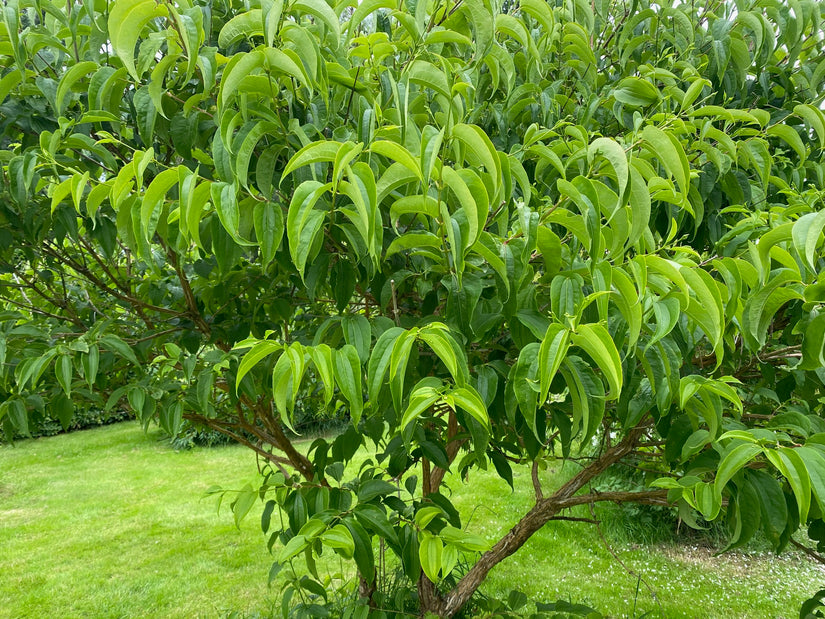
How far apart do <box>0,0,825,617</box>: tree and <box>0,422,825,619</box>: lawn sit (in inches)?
71.0

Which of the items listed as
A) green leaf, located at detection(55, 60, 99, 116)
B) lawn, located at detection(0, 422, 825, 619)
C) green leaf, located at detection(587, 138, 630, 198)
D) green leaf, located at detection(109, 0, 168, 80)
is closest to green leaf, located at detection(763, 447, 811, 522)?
green leaf, located at detection(587, 138, 630, 198)

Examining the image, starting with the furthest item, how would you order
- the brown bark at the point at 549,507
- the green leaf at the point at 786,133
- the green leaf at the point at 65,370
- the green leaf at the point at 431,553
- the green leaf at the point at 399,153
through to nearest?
the brown bark at the point at 549,507, the green leaf at the point at 786,133, the green leaf at the point at 65,370, the green leaf at the point at 431,553, the green leaf at the point at 399,153

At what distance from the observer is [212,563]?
4.88 m

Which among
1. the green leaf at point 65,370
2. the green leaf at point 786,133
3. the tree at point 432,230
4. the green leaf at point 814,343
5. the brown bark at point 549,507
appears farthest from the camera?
the brown bark at point 549,507

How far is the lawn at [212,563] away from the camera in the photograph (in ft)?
13.5

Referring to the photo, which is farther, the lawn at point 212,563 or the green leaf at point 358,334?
the lawn at point 212,563

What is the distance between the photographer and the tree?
0.97 metres

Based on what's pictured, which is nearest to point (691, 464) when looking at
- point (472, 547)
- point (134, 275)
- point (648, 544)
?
point (472, 547)

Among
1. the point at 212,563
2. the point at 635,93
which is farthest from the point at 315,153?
the point at 212,563

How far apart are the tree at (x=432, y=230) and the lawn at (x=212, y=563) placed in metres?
1.80

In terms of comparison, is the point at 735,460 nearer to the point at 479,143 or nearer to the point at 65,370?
the point at 479,143

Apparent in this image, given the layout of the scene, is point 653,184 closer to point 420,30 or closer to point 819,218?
point 819,218

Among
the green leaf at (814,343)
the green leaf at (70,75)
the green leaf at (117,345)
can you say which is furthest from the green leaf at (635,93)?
the green leaf at (117,345)

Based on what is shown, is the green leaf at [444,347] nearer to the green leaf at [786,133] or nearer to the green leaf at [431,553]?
the green leaf at [431,553]
